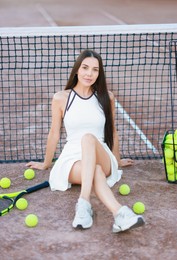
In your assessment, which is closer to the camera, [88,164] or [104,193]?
[104,193]

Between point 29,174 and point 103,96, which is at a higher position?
point 103,96

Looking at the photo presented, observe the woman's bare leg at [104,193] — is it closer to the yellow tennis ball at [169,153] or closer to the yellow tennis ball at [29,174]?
the yellow tennis ball at [169,153]

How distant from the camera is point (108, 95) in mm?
4254

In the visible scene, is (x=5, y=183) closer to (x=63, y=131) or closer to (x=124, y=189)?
(x=124, y=189)

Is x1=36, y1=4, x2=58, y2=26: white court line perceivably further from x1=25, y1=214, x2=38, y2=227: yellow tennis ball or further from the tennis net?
x1=25, y1=214, x2=38, y2=227: yellow tennis ball

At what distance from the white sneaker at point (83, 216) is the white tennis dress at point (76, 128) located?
1.65 ft

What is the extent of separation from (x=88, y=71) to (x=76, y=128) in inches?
17.4

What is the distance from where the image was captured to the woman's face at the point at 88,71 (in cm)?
403

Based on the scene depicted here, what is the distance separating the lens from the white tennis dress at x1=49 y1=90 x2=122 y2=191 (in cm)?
414

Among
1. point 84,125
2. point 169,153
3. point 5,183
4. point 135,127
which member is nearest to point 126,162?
point 169,153

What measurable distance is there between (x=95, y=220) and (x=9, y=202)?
0.67 m

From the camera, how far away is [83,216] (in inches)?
142

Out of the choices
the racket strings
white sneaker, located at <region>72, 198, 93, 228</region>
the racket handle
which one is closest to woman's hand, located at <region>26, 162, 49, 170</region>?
the racket handle

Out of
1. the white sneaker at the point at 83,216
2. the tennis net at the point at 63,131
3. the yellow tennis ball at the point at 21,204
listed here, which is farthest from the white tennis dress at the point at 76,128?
the tennis net at the point at 63,131
